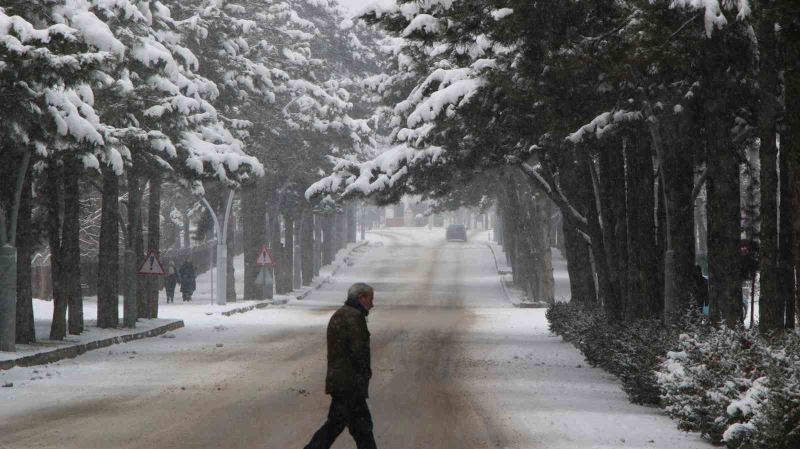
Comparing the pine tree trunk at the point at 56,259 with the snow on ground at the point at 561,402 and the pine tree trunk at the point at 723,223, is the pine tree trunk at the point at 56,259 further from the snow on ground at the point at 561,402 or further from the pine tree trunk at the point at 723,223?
the pine tree trunk at the point at 723,223

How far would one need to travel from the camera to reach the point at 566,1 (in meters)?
19.6

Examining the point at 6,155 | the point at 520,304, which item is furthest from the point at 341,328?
the point at 520,304

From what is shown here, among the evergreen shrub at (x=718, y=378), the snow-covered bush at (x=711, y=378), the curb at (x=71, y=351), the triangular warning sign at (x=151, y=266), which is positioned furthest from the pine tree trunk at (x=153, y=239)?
the snow-covered bush at (x=711, y=378)

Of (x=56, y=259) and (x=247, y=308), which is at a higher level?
(x=56, y=259)

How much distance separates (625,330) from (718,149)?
3.59 m

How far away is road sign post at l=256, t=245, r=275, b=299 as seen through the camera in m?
49.4

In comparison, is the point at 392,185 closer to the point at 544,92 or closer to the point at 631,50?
the point at 544,92

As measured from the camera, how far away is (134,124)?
32.0m

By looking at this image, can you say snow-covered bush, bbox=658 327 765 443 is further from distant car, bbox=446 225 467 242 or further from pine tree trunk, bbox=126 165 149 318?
distant car, bbox=446 225 467 242

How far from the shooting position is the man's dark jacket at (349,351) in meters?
11.0

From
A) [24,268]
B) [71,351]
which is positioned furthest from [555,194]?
[24,268]

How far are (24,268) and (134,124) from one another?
240 inches

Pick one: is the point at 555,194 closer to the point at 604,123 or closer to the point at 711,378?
the point at 604,123

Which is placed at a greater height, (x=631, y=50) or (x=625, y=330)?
(x=631, y=50)
